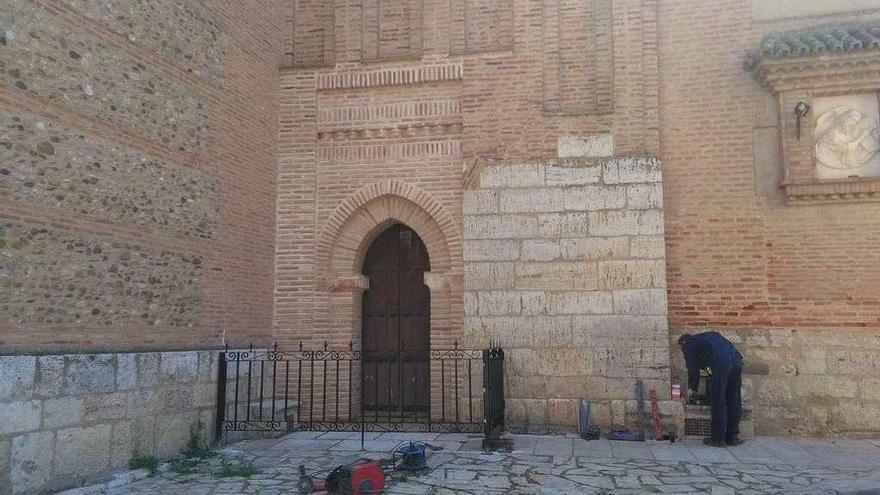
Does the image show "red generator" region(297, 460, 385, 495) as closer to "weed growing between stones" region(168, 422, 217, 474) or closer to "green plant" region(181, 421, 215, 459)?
"weed growing between stones" region(168, 422, 217, 474)

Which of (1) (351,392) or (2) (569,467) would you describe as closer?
(2) (569,467)

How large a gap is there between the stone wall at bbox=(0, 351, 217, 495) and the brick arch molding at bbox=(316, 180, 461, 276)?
8.02 feet

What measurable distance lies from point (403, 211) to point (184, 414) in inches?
148

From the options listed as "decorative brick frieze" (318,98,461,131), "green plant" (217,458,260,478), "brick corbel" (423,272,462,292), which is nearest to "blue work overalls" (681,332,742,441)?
"brick corbel" (423,272,462,292)

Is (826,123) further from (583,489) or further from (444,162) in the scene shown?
(583,489)

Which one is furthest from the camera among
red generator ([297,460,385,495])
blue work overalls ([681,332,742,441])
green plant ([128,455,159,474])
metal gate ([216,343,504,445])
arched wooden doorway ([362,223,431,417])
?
arched wooden doorway ([362,223,431,417])

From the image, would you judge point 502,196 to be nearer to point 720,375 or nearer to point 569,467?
Answer: point 720,375

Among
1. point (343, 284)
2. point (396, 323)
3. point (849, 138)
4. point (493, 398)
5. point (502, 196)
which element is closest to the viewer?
point (493, 398)

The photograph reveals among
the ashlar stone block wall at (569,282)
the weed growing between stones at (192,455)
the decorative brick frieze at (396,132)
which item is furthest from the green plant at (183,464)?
the decorative brick frieze at (396,132)

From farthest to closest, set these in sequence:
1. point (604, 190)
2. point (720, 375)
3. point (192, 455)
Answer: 1. point (604, 190)
2. point (720, 375)
3. point (192, 455)

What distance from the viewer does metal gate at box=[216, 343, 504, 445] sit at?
778cm

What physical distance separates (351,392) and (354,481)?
3.71 metres

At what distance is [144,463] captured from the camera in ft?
21.2

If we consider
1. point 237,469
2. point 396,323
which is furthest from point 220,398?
point 396,323
